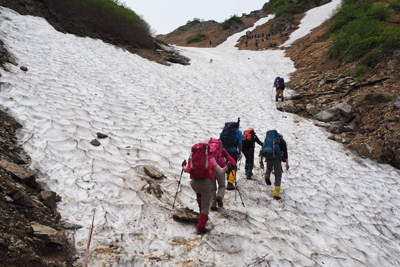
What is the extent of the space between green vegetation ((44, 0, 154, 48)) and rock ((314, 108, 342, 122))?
15308 mm

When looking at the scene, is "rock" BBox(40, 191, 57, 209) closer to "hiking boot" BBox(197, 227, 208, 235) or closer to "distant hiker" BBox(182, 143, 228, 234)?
"distant hiker" BBox(182, 143, 228, 234)

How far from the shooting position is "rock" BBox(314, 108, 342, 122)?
12086 millimetres

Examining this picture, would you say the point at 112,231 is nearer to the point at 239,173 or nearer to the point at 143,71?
the point at 239,173

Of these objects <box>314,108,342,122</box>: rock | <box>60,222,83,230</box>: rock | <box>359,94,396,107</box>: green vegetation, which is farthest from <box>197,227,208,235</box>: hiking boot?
<box>359,94,396,107</box>: green vegetation

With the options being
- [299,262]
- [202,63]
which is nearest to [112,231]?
[299,262]

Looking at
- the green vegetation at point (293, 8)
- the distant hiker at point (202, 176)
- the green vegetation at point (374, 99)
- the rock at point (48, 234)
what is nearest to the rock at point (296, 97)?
the green vegetation at point (374, 99)

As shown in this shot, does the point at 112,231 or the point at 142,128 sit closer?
the point at 112,231

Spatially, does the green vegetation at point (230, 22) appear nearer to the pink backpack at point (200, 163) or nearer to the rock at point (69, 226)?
the pink backpack at point (200, 163)

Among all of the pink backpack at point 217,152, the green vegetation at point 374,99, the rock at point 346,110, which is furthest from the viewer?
the rock at point 346,110

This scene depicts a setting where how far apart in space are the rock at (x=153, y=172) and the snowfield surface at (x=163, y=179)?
8.6 inches

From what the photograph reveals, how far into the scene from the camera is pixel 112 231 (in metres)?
3.86

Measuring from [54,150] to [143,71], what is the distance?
1051 cm

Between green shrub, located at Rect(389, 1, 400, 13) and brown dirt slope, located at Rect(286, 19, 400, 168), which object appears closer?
brown dirt slope, located at Rect(286, 19, 400, 168)

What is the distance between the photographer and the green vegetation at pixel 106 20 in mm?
16125
